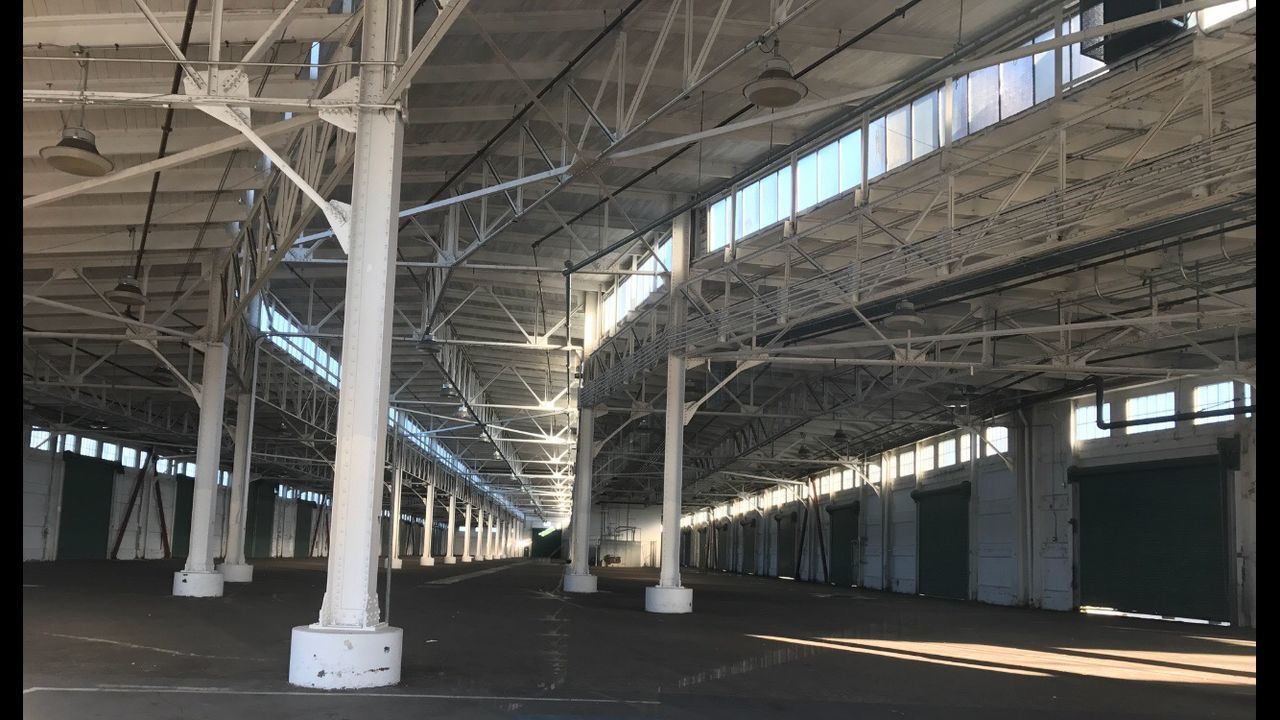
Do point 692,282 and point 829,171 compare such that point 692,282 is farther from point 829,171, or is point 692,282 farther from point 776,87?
point 776,87

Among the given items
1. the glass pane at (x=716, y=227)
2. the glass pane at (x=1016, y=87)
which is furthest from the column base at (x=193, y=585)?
the glass pane at (x=1016, y=87)

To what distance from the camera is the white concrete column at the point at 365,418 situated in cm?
1162

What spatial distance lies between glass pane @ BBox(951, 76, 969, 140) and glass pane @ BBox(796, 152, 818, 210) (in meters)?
4.46

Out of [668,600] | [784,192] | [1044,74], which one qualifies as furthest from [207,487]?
[1044,74]

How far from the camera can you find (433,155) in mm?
23312

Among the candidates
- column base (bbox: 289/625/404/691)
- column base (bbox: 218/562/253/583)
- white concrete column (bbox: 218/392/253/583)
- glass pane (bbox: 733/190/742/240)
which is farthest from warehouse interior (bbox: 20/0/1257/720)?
column base (bbox: 218/562/253/583)

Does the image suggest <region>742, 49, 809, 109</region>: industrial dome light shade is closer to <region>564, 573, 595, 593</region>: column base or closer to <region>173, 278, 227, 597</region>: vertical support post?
<region>173, 278, 227, 597</region>: vertical support post

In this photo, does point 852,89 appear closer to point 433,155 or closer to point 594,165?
point 594,165

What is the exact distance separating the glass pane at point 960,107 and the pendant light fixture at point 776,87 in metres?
7.64

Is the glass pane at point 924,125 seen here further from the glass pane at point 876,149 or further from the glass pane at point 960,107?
the glass pane at point 876,149

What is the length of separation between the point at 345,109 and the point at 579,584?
949 inches

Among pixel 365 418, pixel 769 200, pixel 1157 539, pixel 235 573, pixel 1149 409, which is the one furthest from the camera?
pixel 235 573

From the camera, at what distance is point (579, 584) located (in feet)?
114

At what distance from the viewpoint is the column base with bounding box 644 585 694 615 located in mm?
25719
